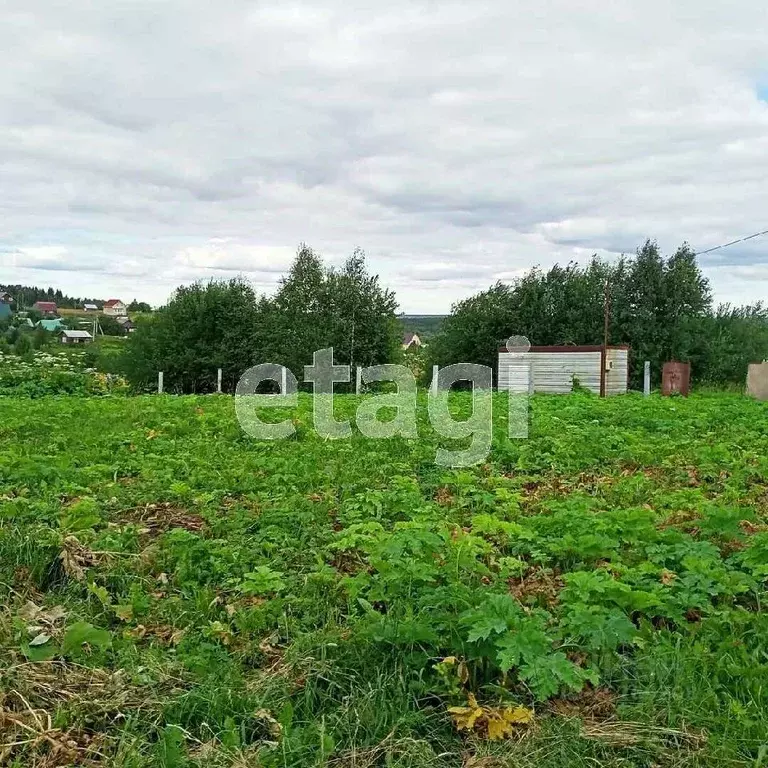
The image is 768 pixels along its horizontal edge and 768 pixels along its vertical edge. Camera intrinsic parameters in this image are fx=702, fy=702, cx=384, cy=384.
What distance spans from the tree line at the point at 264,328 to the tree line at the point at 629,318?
251 inches

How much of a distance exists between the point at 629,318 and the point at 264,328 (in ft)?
55.9

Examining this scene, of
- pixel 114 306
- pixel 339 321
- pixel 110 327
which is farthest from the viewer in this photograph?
pixel 114 306

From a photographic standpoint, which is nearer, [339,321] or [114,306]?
[339,321]

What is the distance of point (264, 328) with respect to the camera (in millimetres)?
32562

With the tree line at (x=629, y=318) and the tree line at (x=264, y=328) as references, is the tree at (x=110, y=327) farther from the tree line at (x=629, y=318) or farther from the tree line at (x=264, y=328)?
the tree line at (x=629, y=318)

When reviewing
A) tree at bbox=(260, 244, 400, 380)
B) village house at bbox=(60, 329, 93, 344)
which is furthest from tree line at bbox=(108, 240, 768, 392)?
village house at bbox=(60, 329, 93, 344)

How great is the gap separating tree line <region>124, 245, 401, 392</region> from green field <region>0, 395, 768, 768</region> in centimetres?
2285

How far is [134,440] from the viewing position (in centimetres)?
795

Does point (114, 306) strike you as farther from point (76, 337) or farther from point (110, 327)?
point (76, 337)

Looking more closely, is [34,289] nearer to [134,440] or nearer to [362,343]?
[362,343]

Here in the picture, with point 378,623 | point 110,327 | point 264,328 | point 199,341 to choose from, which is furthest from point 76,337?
point 378,623

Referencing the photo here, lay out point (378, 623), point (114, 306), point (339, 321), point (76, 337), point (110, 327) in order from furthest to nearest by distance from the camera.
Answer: point (114, 306)
point (110, 327)
point (76, 337)
point (339, 321)
point (378, 623)

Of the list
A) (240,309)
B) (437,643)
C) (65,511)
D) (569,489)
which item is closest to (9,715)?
(437,643)

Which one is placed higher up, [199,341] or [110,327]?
[110,327]
